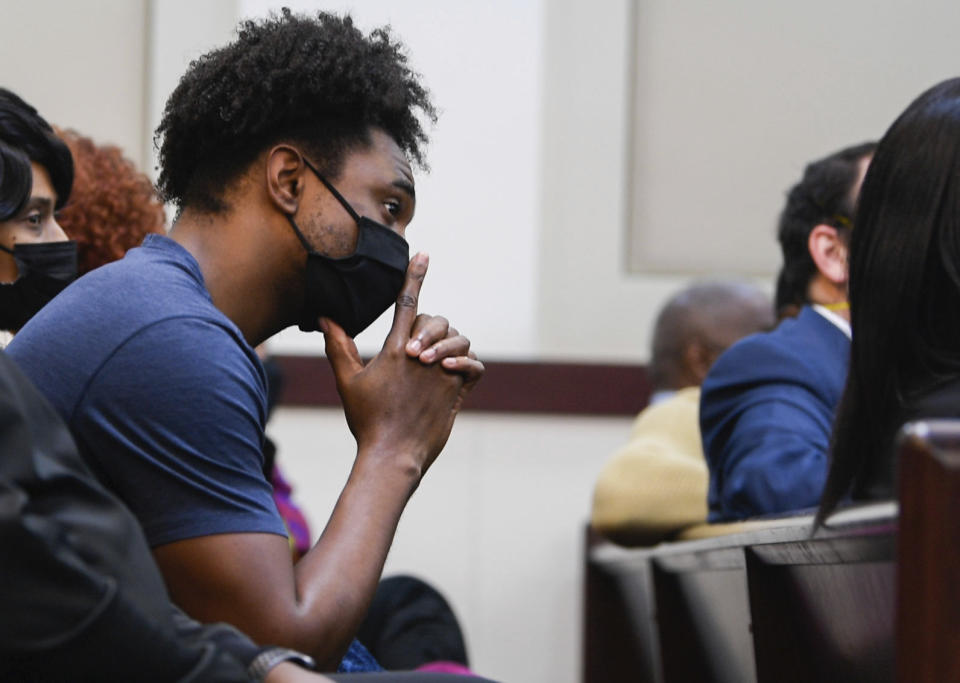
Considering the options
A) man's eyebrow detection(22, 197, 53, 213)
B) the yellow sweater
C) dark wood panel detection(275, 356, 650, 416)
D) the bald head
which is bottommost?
dark wood panel detection(275, 356, 650, 416)

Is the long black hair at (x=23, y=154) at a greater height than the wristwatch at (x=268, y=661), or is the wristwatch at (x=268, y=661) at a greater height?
the long black hair at (x=23, y=154)

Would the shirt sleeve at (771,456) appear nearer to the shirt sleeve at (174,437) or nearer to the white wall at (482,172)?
the shirt sleeve at (174,437)

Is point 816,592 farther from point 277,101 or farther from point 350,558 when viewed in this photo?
point 277,101

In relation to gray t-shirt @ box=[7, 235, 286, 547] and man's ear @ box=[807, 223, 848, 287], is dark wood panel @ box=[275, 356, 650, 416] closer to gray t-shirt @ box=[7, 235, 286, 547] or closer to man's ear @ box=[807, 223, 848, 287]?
man's ear @ box=[807, 223, 848, 287]

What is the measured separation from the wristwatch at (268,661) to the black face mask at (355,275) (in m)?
0.65

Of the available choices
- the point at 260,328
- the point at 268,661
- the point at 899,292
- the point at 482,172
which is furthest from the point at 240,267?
the point at 482,172

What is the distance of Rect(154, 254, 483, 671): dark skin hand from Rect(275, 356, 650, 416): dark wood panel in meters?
2.28

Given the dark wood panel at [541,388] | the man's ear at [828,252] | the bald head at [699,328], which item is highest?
the man's ear at [828,252]

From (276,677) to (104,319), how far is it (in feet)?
1.63

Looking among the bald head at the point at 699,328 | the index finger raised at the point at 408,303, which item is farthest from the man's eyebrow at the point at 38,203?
the bald head at the point at 699,328

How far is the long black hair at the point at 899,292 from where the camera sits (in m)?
1.57

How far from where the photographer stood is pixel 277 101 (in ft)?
5.62

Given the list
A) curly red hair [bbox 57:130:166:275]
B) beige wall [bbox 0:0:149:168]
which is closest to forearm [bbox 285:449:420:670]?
curly red hair [bbox 57:130:166:275]

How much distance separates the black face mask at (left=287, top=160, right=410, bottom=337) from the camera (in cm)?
168
